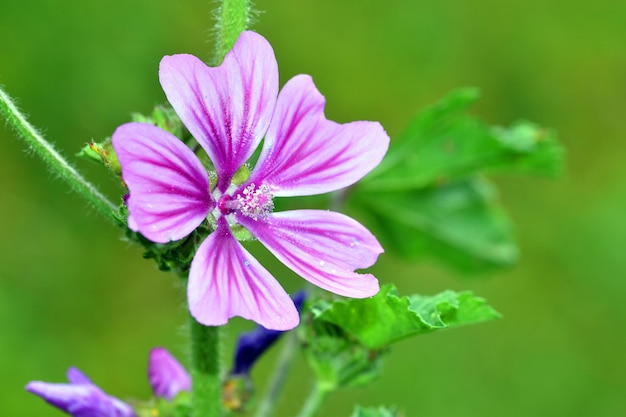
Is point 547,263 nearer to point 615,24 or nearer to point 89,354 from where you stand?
point 615,24

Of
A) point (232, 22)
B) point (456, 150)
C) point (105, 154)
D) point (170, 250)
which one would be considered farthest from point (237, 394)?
point (456, 150)

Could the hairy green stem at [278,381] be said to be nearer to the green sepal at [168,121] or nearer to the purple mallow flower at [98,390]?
the purple mallow flower at [98,390]

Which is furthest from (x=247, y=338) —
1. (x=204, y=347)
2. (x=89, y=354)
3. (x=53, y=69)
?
(x=53, y=69)

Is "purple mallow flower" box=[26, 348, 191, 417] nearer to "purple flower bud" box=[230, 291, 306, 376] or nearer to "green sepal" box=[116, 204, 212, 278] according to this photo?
"purple flower bud" box=[230, 291, 306, 376]

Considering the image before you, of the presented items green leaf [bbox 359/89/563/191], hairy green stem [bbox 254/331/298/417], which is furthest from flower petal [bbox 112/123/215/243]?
green leaf [bbox 359/89/563/191]

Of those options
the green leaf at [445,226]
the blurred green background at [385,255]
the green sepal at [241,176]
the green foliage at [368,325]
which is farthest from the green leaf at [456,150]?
the blurred green background at [385,255]

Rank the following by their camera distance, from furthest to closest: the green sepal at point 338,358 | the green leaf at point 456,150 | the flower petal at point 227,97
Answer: the green leaf at point 456,150
the green sepal at point 338,358
the flower petal at point 227,97
